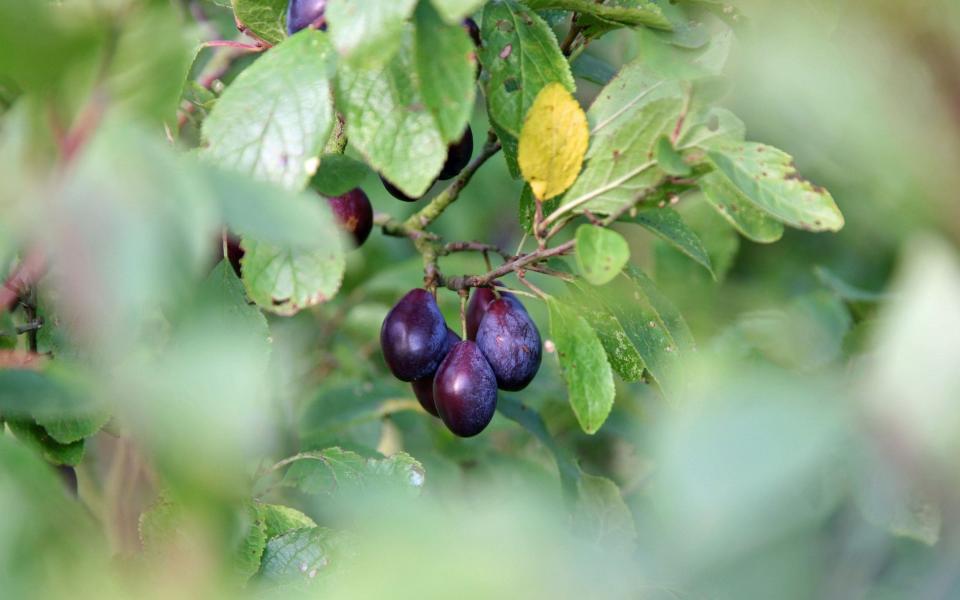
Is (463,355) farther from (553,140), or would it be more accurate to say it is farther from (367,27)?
(367,27)

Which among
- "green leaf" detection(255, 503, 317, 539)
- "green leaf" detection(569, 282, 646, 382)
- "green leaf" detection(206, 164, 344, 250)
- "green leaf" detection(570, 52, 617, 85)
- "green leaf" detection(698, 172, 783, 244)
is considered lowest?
"green leaf" detection(255, 503, 317, 539)

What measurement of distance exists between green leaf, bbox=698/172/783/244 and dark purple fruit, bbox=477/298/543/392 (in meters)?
0.20

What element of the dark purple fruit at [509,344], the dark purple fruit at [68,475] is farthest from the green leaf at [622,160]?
the dark purple fruit at [68,475]

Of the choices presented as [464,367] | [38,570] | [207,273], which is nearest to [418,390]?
[464,367]

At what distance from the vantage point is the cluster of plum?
2.56 ft

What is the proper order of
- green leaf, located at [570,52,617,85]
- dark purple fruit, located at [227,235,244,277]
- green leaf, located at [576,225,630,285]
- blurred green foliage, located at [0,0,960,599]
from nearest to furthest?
blurred green foliage, located at [0,0,960,599], green leaf, located at [576,225,630,285], dark purple fruit, located at [227,235,244,277], green leaf, located at [570,52,617,85]

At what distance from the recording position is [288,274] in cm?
66

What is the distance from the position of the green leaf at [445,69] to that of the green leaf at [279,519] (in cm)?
38

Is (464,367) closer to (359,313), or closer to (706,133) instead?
(706,133)

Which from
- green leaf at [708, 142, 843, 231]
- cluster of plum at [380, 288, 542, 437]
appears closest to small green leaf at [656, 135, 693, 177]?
green leaf at [708, 142, 843, 231]

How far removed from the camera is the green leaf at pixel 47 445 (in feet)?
2.63

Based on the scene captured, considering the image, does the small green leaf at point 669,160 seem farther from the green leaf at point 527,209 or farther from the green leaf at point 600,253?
the green leaf at point 527,209

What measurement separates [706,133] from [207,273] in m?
0.37

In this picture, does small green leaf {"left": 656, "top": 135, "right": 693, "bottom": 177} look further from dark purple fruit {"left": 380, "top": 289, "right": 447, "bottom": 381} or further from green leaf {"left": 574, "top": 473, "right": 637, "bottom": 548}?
green leaf {"left": 574, "top": 473, "right": 637, "bottom": 548}
